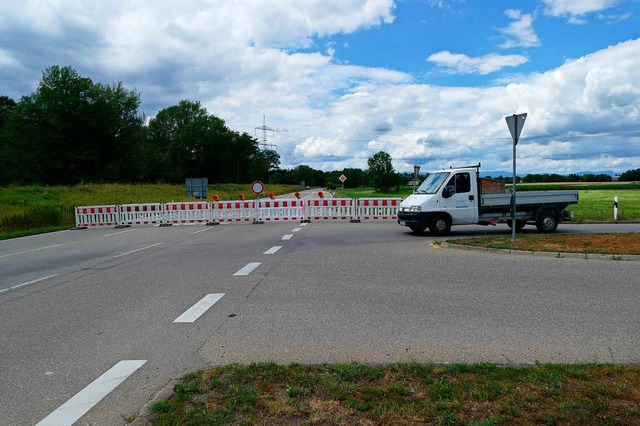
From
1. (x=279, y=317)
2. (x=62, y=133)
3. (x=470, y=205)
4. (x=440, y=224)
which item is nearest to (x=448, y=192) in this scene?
(x=470, y=205)

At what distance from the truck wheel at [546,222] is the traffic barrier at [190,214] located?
15622 mm

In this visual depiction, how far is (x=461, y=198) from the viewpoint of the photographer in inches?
611

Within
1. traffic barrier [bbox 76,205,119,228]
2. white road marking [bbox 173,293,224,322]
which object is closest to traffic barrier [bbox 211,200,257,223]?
traffic barrier [bbox 76,205,119,228]

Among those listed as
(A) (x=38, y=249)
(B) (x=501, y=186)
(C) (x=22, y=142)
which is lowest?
(A) (x=38, y=249)

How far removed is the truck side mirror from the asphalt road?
4.29 meters

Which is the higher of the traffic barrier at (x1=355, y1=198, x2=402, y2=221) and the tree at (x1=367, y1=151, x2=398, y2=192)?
the tree at (x1=367, y1=151, x2=398, y2=192)

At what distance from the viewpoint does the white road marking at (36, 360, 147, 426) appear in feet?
11.5

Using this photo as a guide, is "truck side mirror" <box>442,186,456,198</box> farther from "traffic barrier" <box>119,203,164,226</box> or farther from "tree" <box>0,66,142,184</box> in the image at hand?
"tree" <box>0,66,142,184</box>

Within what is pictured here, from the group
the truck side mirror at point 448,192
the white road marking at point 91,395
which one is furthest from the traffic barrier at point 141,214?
the white road marking at point 91,395

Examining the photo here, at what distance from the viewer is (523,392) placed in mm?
3566

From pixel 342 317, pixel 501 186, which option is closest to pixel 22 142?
pixel 501 186

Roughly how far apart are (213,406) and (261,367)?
755mm

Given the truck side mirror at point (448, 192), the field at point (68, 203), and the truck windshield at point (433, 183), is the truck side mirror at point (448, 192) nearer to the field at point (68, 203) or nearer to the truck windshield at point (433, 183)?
the truck windshield at point (433, 183)

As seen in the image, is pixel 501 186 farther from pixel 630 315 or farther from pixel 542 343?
pixel 542 343
